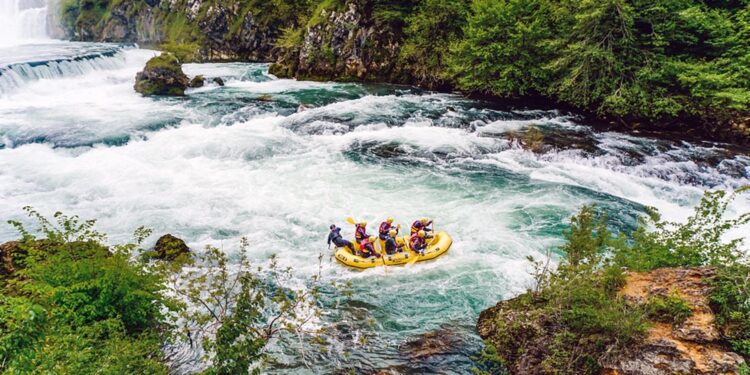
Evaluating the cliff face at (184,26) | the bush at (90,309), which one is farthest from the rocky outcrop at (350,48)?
the bush at (90,309)

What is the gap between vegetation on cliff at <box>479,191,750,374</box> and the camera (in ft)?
16.3

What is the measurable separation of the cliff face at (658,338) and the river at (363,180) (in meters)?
0.87

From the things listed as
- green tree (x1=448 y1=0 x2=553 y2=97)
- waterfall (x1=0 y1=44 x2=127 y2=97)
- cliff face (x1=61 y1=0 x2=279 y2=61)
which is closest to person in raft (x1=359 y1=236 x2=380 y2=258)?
green tree (x1=448 y1=0 x2=553 y2=97)

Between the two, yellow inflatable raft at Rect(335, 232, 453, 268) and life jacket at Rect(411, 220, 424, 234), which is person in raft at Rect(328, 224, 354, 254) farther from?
life jacket at Rect(411, 220, 424, 234)

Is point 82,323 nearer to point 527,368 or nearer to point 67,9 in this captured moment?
point 527,368

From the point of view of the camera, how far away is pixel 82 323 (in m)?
5.40

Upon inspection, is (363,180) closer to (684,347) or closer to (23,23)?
(684,347)

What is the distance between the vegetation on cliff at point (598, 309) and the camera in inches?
196

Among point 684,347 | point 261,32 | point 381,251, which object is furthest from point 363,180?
point 261,32

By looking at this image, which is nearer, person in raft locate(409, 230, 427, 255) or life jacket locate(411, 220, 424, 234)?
person in raft locate(409, 230, 427, 255)

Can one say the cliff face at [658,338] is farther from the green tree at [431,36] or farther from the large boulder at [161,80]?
the large boulder at [161,80]

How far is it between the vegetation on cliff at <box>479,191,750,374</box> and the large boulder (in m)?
22.7

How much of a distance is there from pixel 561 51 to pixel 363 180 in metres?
10.0

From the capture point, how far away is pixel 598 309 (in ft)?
17.1
